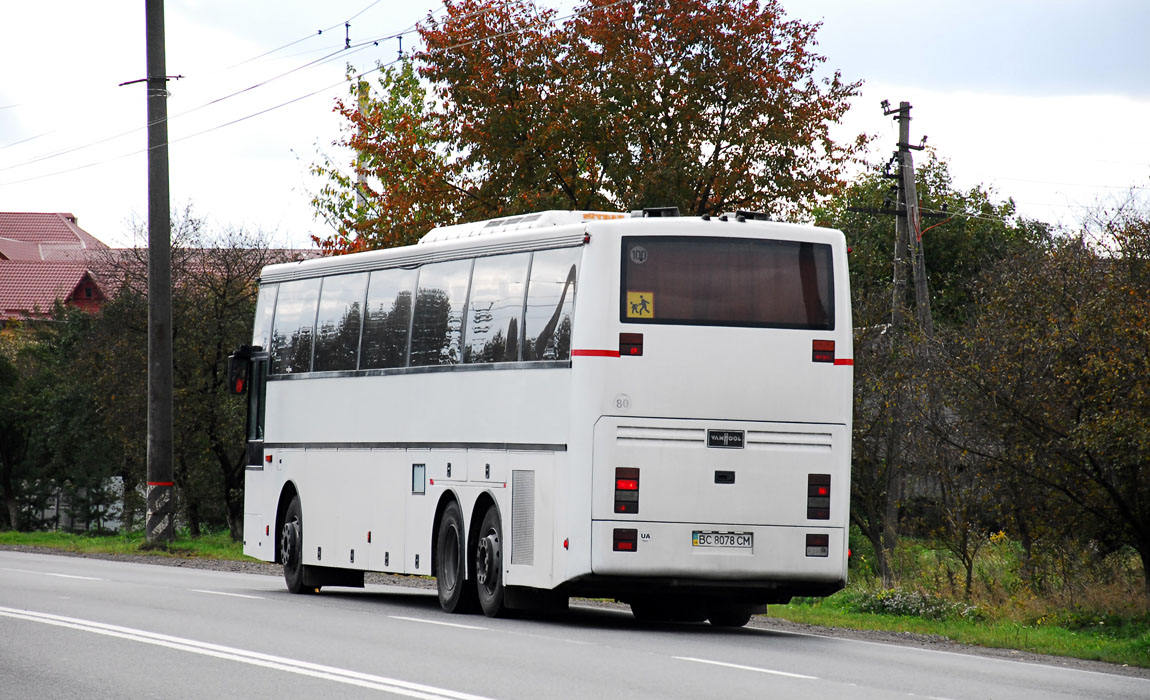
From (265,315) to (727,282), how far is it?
345 inches

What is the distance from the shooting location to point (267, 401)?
22547mm

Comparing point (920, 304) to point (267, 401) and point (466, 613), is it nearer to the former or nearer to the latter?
point (267, 401)

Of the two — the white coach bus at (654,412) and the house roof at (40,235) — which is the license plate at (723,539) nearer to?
the white coach bus at (654,412)

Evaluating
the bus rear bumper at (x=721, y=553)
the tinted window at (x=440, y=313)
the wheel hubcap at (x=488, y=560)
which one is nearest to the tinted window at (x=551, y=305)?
the tinted window at (x=440, y=313)

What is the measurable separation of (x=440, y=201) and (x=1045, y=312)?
12.3 metres

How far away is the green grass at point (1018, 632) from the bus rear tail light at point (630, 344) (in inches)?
171

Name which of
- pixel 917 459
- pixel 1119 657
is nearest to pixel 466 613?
pixel 1119 657

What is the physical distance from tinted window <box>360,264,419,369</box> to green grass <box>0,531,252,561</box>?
46.9 feet

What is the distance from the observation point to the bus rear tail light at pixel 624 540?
51.1 ft

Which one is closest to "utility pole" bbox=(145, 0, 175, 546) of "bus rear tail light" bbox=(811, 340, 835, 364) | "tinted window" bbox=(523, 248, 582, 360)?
"tinted window" bbox=(523, 248, 582, 360)

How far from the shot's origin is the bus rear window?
15.8 meters

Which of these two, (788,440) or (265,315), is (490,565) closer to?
(788,440)

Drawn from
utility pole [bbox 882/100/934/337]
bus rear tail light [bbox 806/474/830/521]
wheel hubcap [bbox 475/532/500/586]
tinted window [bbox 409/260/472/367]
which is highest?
utility pole [bbox 882/100/934/337]

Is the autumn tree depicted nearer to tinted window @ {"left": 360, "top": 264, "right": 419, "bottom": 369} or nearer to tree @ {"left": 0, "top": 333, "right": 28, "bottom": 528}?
tinted window @ {"left": 360, "top": 264, "right": 419, "bottom": 369}
